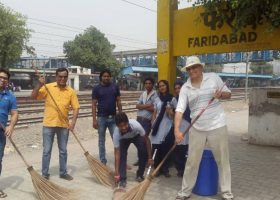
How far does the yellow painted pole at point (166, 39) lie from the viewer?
7.32 m

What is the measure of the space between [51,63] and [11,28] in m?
35.1

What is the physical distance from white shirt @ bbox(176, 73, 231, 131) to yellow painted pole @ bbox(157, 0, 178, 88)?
2435 mm

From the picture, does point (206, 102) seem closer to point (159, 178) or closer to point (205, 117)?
point (205, 117)

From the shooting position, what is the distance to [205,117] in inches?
193

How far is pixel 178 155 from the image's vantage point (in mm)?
Result: 6344

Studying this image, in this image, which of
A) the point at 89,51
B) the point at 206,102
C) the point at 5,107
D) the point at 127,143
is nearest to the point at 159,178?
the point at 127,143

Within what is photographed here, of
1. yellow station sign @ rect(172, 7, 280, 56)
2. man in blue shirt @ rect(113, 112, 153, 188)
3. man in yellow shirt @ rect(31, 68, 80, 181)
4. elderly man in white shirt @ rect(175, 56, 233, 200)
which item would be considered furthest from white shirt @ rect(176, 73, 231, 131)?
man in yellow shirt @ rect(31, 68, 80, 181)

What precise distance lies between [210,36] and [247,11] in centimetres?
152

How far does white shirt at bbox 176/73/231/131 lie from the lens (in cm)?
488

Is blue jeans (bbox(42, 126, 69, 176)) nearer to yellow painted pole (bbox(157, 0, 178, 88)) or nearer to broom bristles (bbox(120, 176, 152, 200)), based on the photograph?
broom bristles (bbox(120, 176, 152, 200))

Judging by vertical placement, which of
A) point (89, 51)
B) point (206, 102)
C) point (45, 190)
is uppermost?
point (89, 51)

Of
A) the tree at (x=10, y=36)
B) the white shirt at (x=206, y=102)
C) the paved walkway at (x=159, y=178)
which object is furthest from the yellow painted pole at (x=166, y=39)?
the tree at (x=10, y=36)

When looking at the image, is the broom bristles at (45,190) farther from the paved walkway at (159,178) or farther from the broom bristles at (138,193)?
the broom bristles at (138,193)

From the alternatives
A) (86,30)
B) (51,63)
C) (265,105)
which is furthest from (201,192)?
(51,63)
